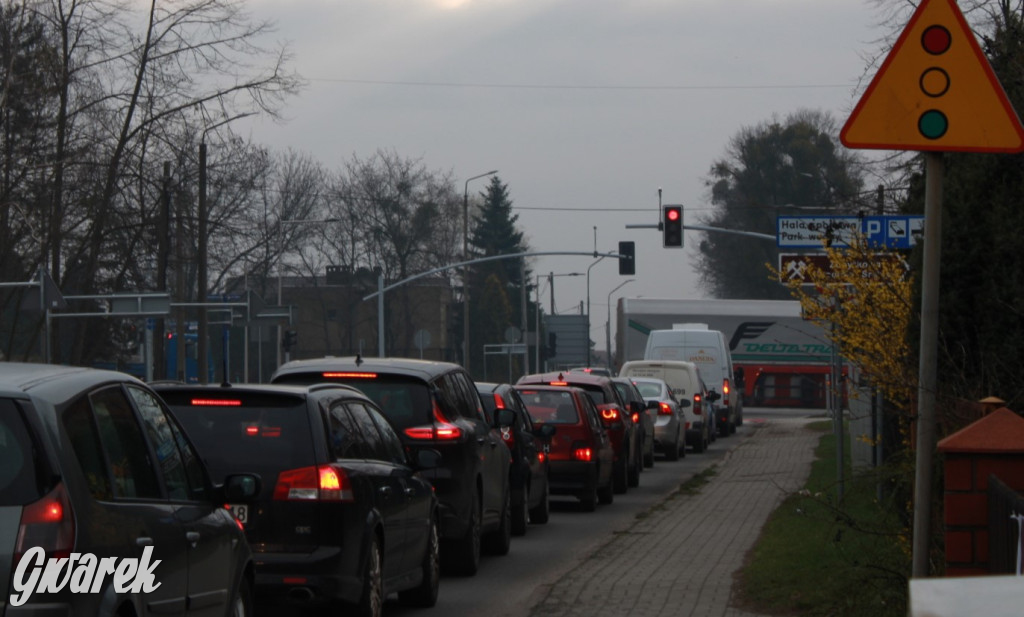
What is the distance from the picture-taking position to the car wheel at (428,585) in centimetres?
1016

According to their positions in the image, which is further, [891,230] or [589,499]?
[589,499]

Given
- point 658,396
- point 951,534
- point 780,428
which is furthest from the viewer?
point 780,428

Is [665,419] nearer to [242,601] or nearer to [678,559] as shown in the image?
[678,559]

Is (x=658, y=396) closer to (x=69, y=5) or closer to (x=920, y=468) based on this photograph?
(x=69, y=5)

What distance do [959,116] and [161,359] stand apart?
47.9 meters

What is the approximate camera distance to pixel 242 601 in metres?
6.92

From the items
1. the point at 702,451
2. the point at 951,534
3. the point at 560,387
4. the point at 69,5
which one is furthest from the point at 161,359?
the point at 951,534

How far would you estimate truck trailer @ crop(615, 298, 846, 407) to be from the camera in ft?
182

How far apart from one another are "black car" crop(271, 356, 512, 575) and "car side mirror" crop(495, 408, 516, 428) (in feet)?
3.52

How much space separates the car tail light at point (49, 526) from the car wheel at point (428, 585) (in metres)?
5.62

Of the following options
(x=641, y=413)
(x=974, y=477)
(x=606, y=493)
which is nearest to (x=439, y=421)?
(x=974, y=477)

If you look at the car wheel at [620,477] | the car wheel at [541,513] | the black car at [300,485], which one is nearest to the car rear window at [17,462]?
the black car at [300,485]

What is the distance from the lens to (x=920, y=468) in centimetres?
590

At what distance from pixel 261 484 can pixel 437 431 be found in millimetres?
4630
